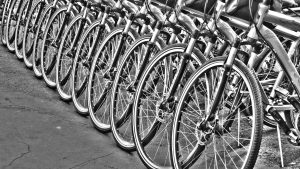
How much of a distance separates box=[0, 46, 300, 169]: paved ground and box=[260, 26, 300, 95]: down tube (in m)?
1.26

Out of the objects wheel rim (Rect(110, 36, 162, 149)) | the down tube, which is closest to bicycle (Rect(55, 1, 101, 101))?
wheel rim (Rect(110, 36, 162, 149))

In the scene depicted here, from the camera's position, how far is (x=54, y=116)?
5906 mm

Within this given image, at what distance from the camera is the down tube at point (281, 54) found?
12.8 feet

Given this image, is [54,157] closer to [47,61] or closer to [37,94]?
[37,94]

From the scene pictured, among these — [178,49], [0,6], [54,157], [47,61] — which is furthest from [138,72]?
[0,6]

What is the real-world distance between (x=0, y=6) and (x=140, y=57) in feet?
17.2

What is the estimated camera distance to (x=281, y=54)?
3930 mm

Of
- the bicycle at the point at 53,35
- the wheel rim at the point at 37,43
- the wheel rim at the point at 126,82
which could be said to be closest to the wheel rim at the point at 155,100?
the wheel rim at the point at 126,82

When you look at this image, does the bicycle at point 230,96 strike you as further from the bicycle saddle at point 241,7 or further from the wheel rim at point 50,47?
the wheel rim at point 50,47

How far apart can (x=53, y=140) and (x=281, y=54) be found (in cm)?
221

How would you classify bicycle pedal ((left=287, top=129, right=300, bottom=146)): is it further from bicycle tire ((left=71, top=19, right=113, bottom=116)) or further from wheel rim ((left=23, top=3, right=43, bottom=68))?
wheel rim ((left=23, top=3, right=43, bottom=68))

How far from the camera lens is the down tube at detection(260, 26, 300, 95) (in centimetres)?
391

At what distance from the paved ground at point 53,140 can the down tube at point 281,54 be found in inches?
49.5

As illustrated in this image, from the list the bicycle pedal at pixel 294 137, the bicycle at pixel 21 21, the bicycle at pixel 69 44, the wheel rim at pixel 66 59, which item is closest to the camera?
the bicycle pedal at pixel 294 137
